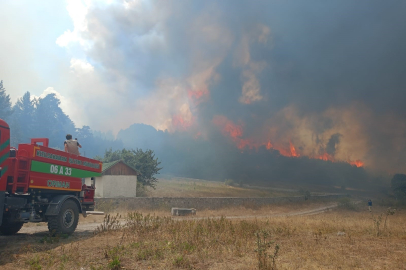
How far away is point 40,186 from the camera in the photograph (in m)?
10.0

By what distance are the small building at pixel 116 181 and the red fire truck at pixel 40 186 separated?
62.4 feet

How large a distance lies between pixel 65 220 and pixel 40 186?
1827mm

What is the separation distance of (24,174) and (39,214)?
1.96 metres

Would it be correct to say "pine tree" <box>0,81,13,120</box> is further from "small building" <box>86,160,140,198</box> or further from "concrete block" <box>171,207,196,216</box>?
"concrete block" <box>171,207,196,216</box>

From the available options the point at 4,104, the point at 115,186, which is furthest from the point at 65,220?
the point at 4,104

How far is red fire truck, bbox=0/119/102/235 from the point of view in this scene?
29.8 ft

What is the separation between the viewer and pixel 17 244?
9.60 m

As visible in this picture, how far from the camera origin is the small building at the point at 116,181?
102 ft

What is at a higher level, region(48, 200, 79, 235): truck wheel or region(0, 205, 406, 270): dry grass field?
region(48, 200, 79, 235): truck wheel

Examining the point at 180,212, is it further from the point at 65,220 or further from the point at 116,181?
the point at 65,220

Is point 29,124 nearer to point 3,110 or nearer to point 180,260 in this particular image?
point 3,110

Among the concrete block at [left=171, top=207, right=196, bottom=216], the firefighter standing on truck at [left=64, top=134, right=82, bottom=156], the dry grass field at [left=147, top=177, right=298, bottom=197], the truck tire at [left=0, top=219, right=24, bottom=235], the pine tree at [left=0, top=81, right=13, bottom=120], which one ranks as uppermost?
the pine tree at [left=0, top=81, right=13, bottom=120]

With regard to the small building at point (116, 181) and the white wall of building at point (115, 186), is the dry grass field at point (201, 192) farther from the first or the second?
the small building at point (116, 181)

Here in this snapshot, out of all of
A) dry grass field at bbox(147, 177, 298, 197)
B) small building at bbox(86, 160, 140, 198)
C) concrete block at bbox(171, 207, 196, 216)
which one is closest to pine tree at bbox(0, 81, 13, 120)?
dry grass field at bbox(147, 177, 298, 197)
